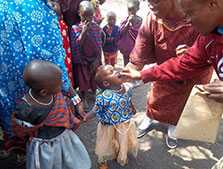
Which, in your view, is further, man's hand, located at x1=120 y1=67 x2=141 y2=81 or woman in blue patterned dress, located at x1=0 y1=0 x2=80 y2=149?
man's hand, located at x1=120 y1=67 x2=141 y2=81

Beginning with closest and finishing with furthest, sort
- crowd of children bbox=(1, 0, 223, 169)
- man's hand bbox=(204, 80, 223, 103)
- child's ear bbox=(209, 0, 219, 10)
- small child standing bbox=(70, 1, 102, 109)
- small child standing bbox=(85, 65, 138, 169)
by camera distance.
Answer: child's ear bbox=(209, 0, 219, 10), man's hand bbox=(204, 80, 223, 103), crowd of children bbox=(1, 0, 223, 169), small child standing bbox=(85, 65, 138, 169), small child standing bbox=(70, 1, 102, 109)

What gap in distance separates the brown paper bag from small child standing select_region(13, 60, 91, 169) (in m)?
0.91

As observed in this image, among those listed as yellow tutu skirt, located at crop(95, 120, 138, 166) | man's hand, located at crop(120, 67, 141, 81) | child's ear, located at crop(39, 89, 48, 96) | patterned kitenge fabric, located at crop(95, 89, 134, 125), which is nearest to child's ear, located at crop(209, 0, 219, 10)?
man's hand, located at crop(120, 67, 141, 81)

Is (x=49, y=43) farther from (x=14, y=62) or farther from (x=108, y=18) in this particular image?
(x=108, y=18)

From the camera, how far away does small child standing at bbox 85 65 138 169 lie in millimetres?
3117

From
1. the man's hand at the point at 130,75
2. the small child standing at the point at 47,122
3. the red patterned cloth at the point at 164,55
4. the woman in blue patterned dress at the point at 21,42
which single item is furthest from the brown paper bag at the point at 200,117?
the woman in blue patterned dress at the point at 21,42

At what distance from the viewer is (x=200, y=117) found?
224cm

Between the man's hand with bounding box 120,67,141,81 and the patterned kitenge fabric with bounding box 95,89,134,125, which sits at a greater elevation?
the man's hand with bounding box 120,67,141,81

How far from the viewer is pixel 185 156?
370 centimetres

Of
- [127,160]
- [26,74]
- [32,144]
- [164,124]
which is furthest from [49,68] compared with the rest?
[164,124]

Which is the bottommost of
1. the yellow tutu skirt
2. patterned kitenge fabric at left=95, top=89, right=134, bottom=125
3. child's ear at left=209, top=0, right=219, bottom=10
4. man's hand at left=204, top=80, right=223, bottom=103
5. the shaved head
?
the yellow tutu skirt

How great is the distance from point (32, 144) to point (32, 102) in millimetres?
398

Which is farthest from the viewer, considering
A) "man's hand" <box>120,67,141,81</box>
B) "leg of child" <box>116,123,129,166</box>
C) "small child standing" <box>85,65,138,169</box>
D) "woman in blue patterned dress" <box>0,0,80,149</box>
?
"leg of child" <box>116,123,129,166</box>

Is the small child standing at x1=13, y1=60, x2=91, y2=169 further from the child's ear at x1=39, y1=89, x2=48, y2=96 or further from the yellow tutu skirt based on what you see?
the yellow tutu skirt
